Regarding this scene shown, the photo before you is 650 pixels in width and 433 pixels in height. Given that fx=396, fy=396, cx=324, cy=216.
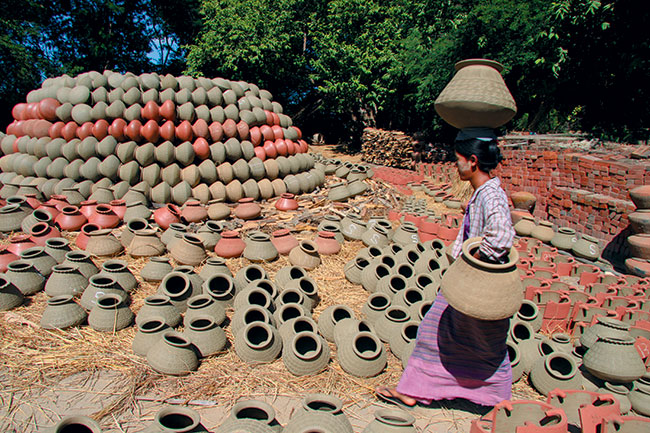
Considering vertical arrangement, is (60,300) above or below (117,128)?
below

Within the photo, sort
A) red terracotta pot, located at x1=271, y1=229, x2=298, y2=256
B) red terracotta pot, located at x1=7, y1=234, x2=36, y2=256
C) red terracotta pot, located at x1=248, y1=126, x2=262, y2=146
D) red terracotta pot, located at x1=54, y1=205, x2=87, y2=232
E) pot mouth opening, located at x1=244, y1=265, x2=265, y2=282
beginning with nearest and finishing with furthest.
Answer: pot mouth opening, located at x1=244, y1=265, x2=265, y2=282 → red terracotta pot, located at x1=7, y1=234, x2=36, y2=256 → red terracotta pot, located at x1=271, y1=229, x2=298, y2=256 → red terracotta pot, located at x1=54, y1=205, x2=87, y2=232 → red terracotta pot, located at x1=248, y1=126, x2=262, y2=146

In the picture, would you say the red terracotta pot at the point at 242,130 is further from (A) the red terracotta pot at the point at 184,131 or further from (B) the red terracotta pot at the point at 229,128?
(A) the red terracotta pot at the point at 184,131

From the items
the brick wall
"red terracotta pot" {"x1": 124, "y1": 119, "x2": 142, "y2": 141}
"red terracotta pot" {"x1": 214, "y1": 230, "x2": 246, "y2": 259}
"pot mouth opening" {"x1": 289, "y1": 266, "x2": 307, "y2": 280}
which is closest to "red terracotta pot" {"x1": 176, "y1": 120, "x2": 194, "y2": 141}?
"red terracotta pot" {"x1": 124, "y1": 119, "x2": 142, "y2": 141}

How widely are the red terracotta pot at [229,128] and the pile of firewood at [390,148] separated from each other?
8289 mm

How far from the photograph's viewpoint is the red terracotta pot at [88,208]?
584cm

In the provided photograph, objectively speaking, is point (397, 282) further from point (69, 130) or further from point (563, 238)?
point (69, 130)

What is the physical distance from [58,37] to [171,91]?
15641 millimetres

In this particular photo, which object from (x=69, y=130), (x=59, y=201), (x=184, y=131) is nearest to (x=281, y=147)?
(x=184, y=131)

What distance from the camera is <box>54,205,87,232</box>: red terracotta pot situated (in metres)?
5.53

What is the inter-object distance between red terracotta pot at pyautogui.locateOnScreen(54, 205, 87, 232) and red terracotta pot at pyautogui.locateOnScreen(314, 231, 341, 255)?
341 centimetres

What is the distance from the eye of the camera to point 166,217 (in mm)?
5773

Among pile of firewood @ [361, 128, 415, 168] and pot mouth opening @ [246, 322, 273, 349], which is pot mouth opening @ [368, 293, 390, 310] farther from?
pile of firewood @ [361, 128, 415, 168]

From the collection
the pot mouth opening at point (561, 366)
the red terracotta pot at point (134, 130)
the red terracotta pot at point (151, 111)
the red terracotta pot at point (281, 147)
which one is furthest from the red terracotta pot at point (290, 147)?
the pot mouth opening at point (561, 366)

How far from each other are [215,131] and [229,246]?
2.97 meters
